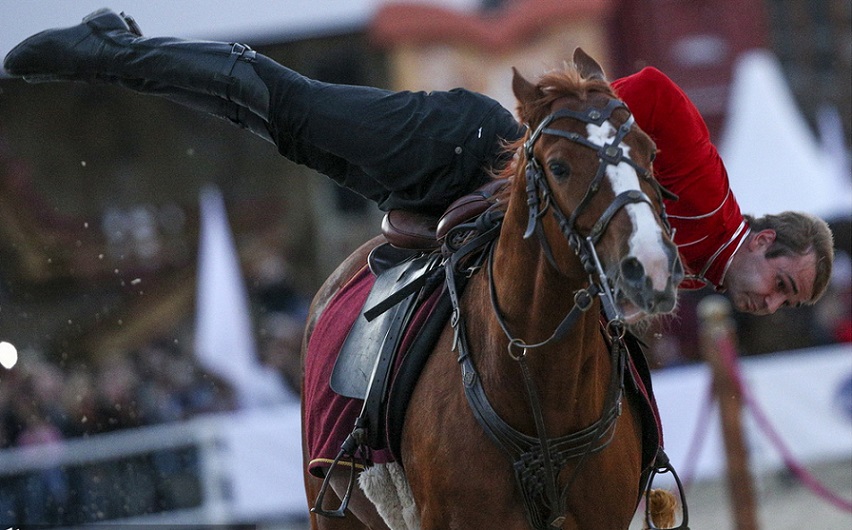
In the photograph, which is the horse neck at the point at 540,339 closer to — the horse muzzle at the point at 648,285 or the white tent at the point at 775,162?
the horse muzzle at the point at 648,285

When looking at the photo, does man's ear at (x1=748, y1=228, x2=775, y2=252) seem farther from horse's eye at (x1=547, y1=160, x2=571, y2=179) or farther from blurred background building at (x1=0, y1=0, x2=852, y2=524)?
blurred background building at (x1=0, y1=0, x2=852, y2=524)

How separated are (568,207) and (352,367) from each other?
1324 mm

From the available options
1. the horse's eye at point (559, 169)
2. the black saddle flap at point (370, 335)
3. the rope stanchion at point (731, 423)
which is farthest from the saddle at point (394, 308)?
the rope stanchion at point (731, 423)

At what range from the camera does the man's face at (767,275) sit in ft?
12.7

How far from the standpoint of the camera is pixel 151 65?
4.38m

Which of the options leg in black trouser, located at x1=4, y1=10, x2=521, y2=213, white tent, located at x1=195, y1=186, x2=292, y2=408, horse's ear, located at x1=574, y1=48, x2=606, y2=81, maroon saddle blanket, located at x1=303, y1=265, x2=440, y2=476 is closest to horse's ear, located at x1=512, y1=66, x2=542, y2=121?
horse's ear, located at x1=574, y1=48, x2=606, y2=81

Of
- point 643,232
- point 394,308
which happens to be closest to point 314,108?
point 394,308

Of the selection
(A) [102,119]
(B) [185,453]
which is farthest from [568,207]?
(A) [102,119]

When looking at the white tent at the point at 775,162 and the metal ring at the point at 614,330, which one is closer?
the metal ring at the point at 614,330

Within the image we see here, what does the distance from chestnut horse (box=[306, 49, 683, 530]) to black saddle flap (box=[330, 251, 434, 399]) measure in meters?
0.29

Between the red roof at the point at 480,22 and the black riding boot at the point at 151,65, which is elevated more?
the black riding boot at the point at 151,65

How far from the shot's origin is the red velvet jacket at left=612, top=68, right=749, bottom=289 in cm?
358

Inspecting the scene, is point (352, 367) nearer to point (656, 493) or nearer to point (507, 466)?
point (507, 466)

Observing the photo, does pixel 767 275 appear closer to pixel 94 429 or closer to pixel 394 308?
pixel 394 308
